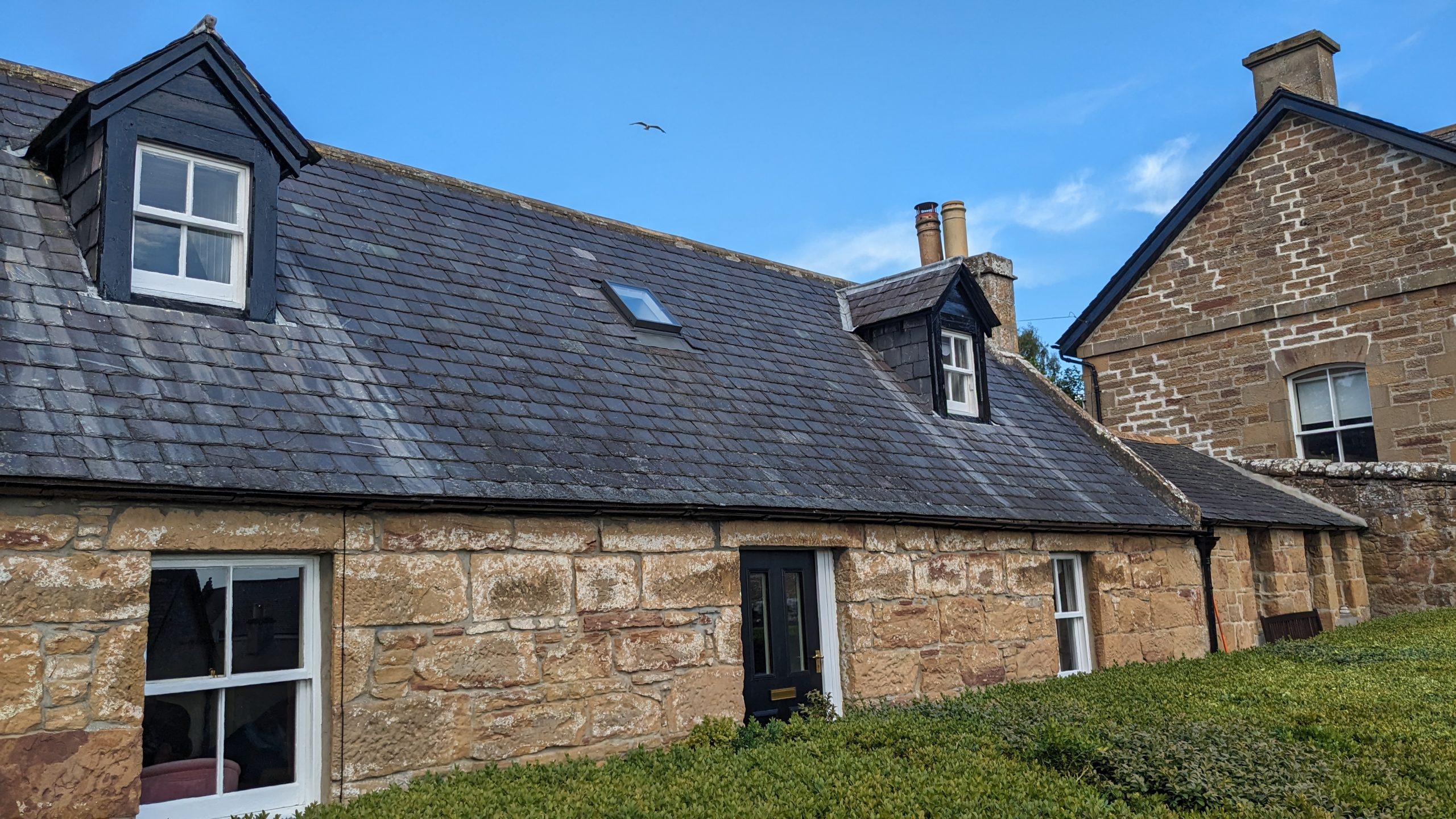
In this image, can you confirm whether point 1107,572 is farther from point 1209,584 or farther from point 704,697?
point 704,697

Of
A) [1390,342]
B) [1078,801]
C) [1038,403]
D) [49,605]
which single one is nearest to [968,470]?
[1038,403]

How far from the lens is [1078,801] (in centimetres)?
628

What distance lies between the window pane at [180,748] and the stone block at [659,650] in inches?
104

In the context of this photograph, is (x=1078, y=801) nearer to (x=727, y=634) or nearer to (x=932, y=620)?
(x=727, y=634)

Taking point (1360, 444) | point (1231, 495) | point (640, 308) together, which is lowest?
point (1231, 495)

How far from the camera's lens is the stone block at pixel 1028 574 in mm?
11367

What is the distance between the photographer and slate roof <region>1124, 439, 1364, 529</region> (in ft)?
47.3

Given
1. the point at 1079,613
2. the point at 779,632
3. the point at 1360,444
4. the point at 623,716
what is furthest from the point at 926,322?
the point at 1360,444

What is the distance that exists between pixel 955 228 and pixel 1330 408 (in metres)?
6.82

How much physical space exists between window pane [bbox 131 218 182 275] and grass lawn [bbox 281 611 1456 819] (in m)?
3.86

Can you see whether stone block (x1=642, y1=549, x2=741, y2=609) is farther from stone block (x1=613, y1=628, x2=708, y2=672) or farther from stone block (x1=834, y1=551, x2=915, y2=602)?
stone block (x1=834, y1=551, x2=915, y2=602)

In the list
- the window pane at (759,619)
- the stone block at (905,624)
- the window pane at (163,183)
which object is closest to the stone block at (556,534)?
the window pane at (759,619)

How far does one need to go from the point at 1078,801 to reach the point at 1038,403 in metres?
9.53

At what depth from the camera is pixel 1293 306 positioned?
18.6 metres
